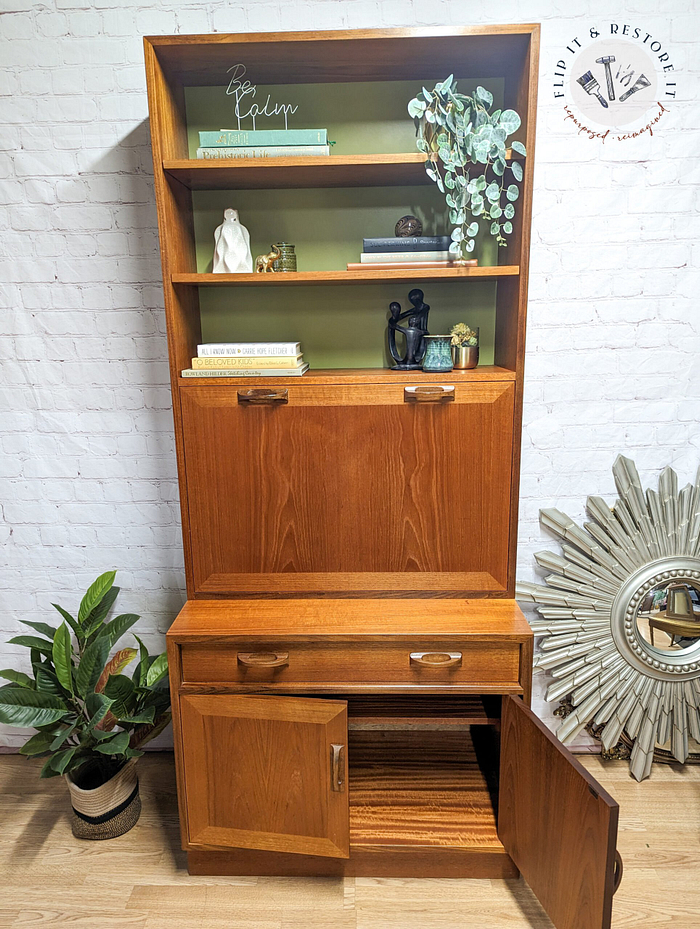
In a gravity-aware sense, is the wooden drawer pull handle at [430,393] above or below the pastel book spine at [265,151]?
below

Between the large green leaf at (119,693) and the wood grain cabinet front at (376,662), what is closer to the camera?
the wood grain cabinet front at (376,662)

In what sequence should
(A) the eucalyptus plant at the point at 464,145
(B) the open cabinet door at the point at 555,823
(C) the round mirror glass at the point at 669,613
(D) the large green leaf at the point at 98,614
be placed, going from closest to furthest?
1. (B) the open cabinet door at the point at 555,823
2. (A) the eucalyptus plant at the point at 464,145
3. (D) the large green leaf at the point at 98,614
4. (C) the round mirror glass at the point at 669,613

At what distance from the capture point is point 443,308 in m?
1.88

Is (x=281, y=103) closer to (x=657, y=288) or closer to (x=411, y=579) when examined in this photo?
(x=657, y=288)

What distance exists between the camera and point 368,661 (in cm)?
163

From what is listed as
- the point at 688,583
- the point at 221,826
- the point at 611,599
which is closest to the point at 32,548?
the point at 221,826

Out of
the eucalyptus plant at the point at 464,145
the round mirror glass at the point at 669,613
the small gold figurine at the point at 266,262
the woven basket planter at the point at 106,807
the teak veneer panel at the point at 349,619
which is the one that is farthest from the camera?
the round mirror glass at the point at 669,613

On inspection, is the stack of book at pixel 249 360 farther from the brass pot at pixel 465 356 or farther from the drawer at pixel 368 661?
the drawer at pixel 368 661

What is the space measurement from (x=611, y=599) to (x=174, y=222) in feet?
5.67

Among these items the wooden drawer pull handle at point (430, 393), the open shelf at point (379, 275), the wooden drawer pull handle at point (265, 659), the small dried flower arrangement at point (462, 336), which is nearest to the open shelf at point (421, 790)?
the wooden drawer pull handle at point (265, 659)

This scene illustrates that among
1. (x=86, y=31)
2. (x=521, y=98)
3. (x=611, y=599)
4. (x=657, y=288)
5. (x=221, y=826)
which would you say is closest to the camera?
(x=521, y=98)

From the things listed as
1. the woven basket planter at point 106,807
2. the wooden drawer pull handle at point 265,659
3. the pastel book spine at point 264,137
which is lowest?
the woven basket planter at point 106,807

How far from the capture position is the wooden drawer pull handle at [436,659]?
161 cm

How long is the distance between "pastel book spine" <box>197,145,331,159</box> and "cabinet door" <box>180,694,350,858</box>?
53.8 inches
